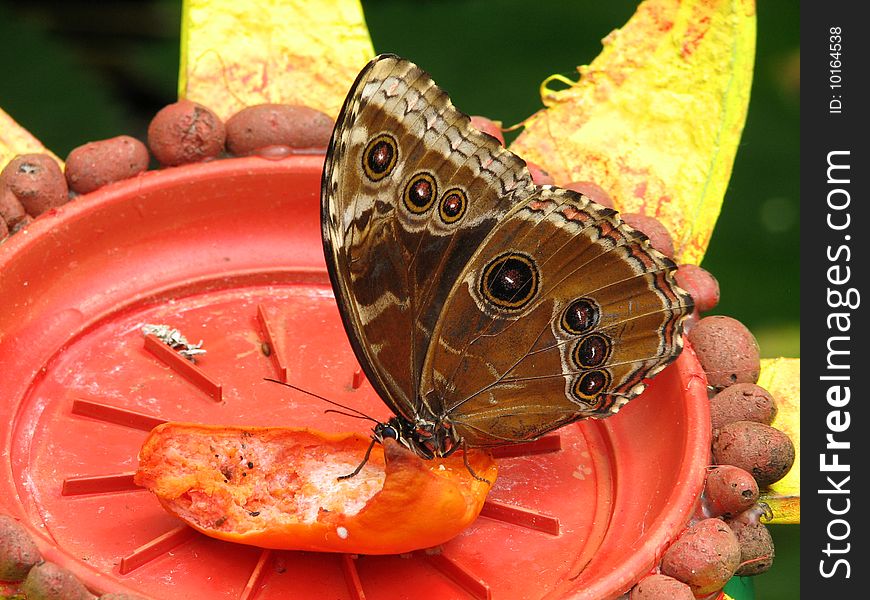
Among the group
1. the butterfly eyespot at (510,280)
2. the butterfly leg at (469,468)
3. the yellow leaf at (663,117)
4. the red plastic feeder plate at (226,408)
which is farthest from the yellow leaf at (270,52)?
the butterfly leg at (469,468)

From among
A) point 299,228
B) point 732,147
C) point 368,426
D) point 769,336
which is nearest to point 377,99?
point 368,426

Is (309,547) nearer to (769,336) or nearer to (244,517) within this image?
(244,517)

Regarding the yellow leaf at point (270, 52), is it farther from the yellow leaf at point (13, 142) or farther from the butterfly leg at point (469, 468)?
the butterfly leg at point (469, 468)

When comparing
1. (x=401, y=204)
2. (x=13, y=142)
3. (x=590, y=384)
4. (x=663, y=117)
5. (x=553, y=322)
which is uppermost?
(x=663, y=117)

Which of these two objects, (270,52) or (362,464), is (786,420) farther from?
(270,52)

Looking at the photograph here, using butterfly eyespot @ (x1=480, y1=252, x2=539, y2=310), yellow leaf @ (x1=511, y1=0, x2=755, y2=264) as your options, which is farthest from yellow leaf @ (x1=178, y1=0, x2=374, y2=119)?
butterfly eyespot @ (x1=480, y1=252, x2=539, y2=310)

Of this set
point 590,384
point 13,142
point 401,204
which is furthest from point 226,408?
point 13,142

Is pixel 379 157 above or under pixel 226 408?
above
